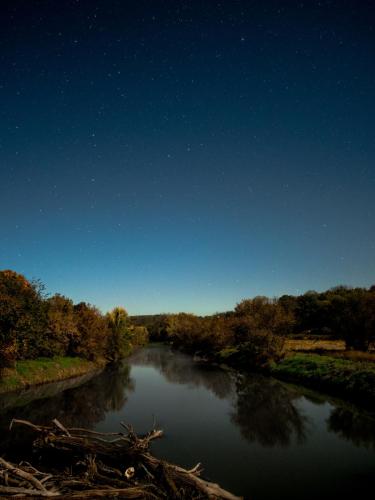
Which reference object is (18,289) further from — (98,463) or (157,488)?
(157,488)

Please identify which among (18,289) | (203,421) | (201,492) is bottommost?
(203,421)

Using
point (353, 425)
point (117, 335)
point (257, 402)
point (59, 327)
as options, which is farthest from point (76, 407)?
point (117, 335)

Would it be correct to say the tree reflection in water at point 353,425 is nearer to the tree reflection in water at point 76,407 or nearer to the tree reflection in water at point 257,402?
the tree reflection in water at point 257,402

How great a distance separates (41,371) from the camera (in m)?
35.4

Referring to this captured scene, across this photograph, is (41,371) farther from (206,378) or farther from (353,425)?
(353,425)

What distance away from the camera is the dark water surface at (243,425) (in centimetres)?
1305

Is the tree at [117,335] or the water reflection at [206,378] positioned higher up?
the tree at [117,335]

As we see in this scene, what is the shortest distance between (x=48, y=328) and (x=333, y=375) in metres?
32.4

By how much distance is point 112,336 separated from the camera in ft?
211

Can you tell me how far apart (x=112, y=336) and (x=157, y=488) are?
5656 centimetres

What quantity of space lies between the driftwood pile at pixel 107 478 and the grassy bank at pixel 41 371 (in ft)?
67.9

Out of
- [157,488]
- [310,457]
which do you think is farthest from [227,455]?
[157,488]

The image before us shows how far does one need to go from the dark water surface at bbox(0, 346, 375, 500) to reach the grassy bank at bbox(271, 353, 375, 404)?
167 cm

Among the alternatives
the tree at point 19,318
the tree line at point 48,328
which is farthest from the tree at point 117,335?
the tree at point 19,318
